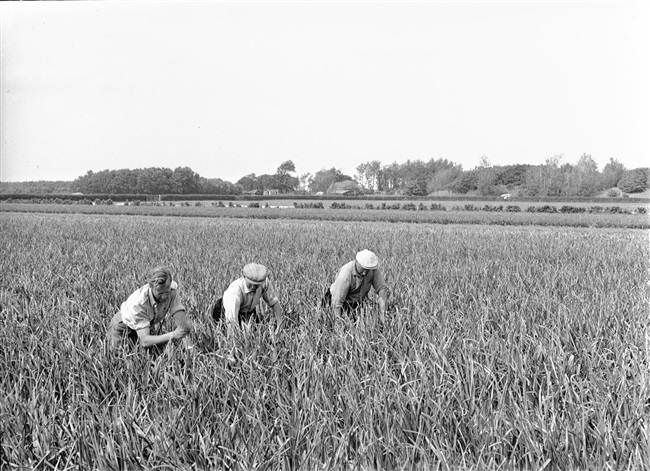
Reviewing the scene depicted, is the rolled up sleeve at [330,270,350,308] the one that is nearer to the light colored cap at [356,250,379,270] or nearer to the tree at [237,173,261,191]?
the light colored cap at [356,250,379,270]

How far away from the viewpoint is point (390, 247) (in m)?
14.7

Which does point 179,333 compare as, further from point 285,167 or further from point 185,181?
point 285,167

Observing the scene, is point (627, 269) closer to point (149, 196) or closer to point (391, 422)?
point (391, 422)

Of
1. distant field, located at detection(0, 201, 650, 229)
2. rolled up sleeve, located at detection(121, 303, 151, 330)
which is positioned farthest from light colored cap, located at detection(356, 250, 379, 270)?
distant field, located at detection(0, 201, 650, 229)

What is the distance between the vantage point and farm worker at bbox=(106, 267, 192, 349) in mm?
4414

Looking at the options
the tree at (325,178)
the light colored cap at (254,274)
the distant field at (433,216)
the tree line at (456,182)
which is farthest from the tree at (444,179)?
the light colored cap at (254,274)

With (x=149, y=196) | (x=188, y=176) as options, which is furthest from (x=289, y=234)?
(x=188, y=176)

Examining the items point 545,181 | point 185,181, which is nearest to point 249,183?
point 185,181

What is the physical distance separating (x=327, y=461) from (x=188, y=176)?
76295 mm

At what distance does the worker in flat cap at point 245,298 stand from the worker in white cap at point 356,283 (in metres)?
0.81

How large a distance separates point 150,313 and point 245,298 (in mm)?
881

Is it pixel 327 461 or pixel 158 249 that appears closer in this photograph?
pixel 327 461

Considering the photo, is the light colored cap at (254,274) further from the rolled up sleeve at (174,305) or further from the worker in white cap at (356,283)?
the worker in white cap at (356,283)

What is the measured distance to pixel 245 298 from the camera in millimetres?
5180
